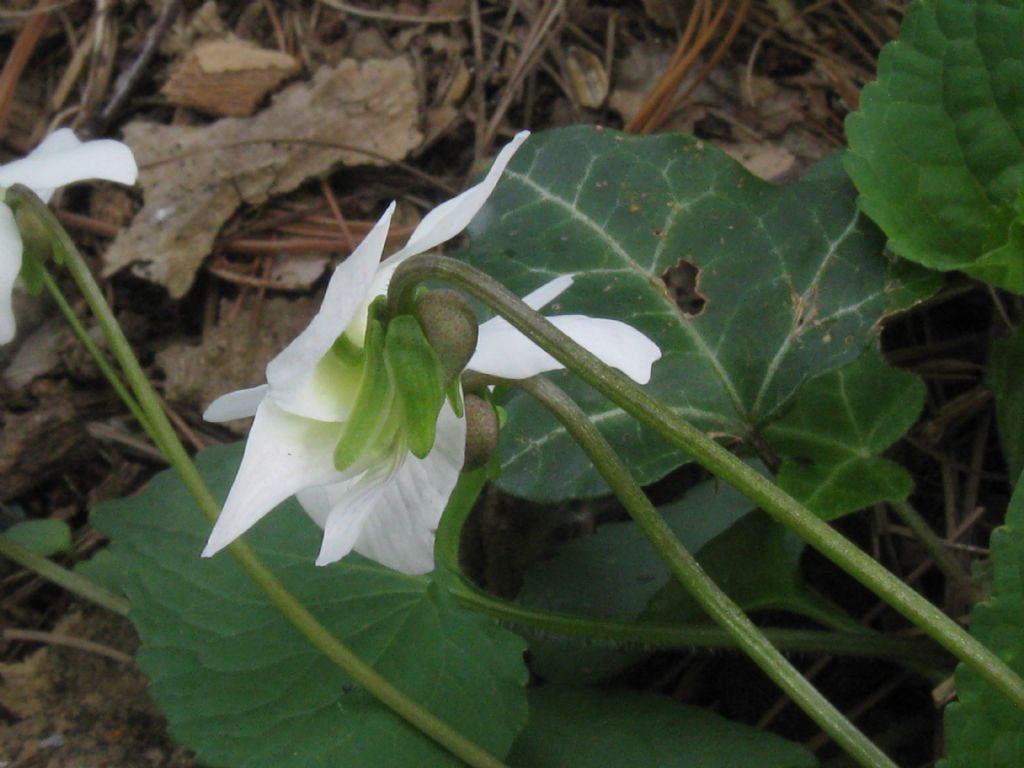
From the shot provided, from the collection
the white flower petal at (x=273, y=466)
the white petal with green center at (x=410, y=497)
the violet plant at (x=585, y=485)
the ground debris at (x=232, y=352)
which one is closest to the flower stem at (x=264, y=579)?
the violet plant at (x=585, y=485)

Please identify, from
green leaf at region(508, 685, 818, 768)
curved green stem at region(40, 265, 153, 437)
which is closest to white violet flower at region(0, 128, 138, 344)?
curved green stem at region(40, 265, 153, 437)

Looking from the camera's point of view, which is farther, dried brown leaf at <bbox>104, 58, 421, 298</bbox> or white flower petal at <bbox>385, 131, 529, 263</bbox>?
dried brown leaf at <bbox>104, 58, 421, 298</bbox>

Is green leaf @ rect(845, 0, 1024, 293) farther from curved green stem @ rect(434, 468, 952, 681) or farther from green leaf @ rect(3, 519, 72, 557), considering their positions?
green leaf @ rect(3, 519, 72, 557)

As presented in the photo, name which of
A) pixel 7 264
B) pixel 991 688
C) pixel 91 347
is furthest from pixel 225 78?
pixel 991 688

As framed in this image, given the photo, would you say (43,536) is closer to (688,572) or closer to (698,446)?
(688,572)

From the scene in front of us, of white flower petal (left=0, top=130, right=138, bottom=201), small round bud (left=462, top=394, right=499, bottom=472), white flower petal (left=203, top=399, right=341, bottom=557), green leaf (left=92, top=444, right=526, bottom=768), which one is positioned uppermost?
white flower petal (left=0, top=130, right=138, bottom=201)

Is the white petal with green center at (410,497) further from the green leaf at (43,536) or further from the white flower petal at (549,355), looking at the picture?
the green leaf at (43,536)

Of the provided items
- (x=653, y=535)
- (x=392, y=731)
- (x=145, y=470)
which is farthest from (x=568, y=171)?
(x=145, y=470)
